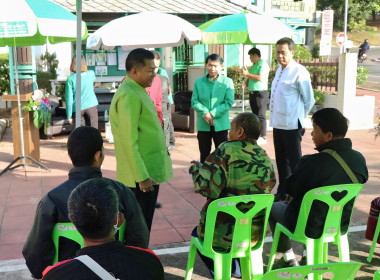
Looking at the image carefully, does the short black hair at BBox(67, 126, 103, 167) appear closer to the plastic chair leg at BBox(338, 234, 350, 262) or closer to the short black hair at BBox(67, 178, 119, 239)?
the short black hair at BBox(67, 178, 119, 239)

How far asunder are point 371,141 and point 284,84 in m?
5.03

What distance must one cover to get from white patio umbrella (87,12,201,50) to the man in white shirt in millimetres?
2997

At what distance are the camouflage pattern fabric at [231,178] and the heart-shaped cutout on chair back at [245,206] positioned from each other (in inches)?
4.3

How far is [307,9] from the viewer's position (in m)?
23.8

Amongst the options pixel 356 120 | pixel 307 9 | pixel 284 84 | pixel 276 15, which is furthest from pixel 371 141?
pixel 307 9

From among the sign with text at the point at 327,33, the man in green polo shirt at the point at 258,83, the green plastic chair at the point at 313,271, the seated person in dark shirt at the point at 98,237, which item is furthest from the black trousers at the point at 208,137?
the sign with text at the point at 327,33

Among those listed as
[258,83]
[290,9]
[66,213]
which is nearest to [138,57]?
[66,213]

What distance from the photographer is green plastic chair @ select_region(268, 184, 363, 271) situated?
3.31 m

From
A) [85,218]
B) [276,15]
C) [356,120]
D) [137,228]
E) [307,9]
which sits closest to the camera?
[85,218]

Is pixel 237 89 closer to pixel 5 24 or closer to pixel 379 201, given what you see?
pixel 5 24

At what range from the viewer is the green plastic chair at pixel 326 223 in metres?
3.31

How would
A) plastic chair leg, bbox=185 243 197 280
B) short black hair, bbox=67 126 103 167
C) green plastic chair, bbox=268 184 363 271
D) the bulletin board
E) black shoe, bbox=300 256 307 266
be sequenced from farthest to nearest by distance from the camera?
the bulletin board
black shoe, bbox=300 256 307 266
plastic chair leg, bbox=185 243 197 280
green plastic chair, bbox=268 184 363 271
short black hair, bbox=67 126 103 167

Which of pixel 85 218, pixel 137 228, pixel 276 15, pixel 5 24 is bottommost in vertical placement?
pixel 137 228

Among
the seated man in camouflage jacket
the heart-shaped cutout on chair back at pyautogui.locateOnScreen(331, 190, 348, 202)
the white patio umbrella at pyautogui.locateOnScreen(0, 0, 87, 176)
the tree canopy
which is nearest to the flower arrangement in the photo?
the white patio umbrella at pyautogui.locateOnScreen(0, 0, 87, 176)
